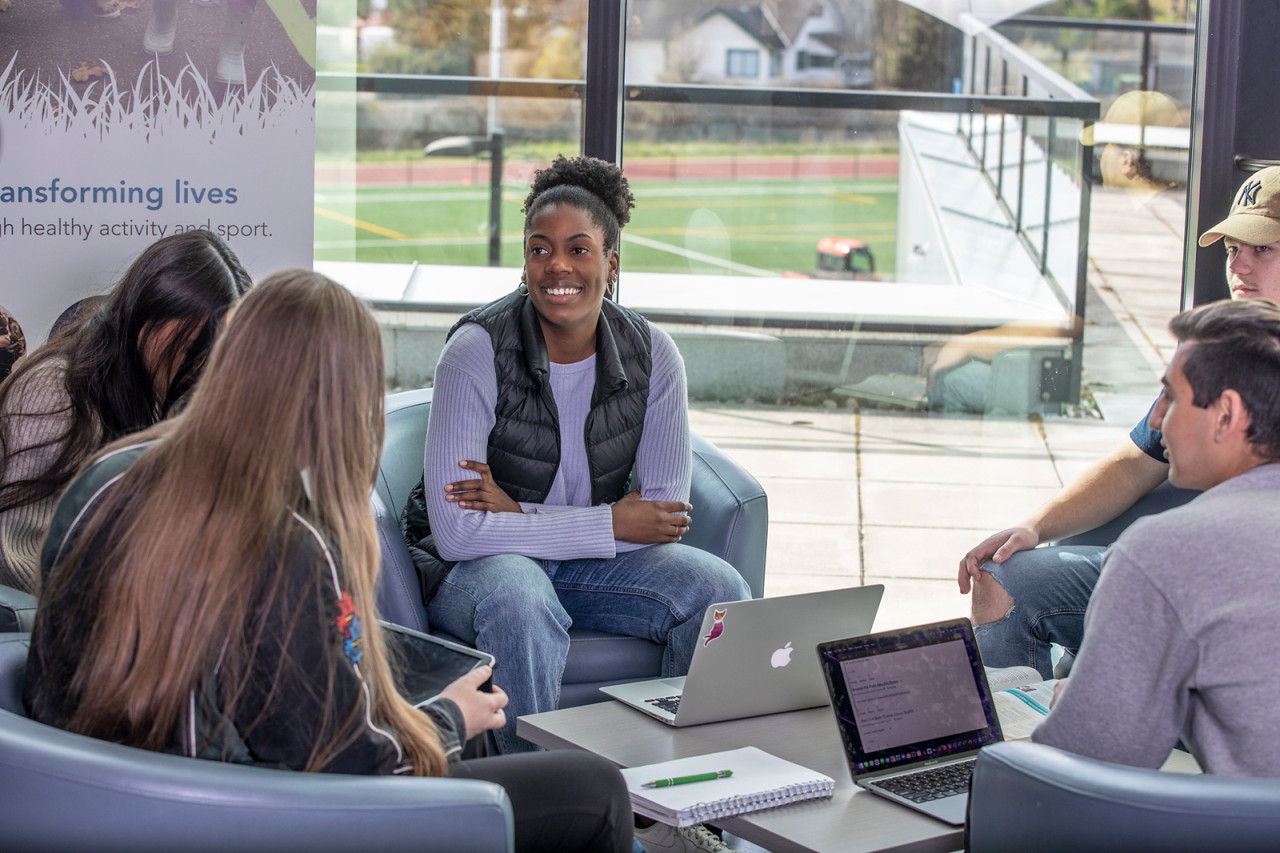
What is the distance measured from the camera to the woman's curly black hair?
110 inches

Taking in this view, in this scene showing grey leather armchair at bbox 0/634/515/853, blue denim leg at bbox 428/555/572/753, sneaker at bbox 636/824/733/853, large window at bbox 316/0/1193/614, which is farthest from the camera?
large window at bbox 316/0/1193/614

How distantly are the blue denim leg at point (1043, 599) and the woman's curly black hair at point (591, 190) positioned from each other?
3.64ft

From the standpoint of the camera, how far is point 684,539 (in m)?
2.93

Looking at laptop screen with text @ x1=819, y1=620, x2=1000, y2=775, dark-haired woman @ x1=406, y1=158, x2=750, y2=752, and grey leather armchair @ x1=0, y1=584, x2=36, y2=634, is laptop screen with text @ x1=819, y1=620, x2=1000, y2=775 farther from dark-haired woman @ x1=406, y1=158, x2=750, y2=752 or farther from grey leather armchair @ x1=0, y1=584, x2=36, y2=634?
grey leather armchair @ x1=0, y1=584, x2=36, y2=634

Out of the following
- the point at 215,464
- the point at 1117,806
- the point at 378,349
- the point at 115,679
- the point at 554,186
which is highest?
the point at 554,186

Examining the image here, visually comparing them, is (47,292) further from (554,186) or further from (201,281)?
→ (554,186)

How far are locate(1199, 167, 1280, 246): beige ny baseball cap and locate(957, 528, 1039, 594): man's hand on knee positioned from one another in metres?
0.75

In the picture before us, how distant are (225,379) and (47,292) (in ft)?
6.32

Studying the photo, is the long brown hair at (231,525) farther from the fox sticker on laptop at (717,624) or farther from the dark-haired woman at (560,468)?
the dark-haired woman at (560,468)

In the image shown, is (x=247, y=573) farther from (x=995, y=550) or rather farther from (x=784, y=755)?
(x=995, y=550)

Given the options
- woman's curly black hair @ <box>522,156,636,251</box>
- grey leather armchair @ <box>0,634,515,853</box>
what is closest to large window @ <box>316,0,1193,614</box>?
woman's curly black hair @ <box>522,156,636,251</box>

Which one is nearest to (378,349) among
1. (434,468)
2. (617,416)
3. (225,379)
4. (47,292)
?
(225,379)

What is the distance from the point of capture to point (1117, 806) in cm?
138

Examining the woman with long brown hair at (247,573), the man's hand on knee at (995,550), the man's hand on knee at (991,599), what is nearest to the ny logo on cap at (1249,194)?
the man's hand on knee at (995,550)
